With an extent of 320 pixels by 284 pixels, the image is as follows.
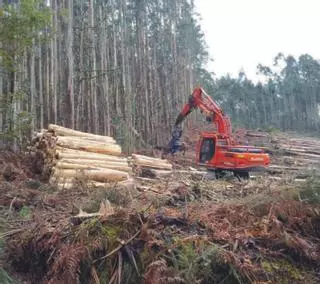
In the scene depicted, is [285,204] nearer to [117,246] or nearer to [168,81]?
[117,246]

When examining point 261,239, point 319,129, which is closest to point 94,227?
point 261,239

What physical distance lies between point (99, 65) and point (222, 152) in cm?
1384

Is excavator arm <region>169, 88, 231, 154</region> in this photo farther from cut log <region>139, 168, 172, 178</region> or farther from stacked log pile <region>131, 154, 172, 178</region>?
cut log <region>139, 168, 172, 178</region>

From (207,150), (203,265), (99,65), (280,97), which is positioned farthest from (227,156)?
(280,97)

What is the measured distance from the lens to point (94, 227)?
418 cm

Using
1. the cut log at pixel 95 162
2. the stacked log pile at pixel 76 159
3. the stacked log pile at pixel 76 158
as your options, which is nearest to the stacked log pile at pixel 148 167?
the stacked log pile at pixel 76 159

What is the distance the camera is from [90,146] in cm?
1023

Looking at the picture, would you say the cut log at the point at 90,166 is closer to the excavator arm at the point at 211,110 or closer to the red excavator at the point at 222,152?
the red excavator at the point at 222,152

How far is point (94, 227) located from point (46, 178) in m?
5.66

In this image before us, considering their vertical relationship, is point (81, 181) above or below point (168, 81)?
below

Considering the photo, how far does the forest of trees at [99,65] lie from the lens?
12.1 metres

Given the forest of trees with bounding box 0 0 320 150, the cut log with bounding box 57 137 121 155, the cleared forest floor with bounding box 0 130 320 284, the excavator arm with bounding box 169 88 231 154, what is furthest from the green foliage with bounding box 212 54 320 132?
the cleared forest floor with bounding box 0 130 320 284

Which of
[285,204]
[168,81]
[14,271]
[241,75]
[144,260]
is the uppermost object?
[241,75]

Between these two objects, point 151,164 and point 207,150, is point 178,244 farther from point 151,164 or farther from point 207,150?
point 207,150
